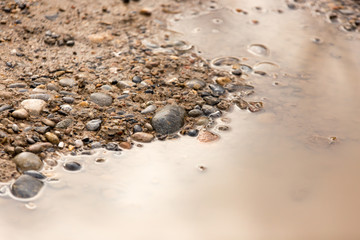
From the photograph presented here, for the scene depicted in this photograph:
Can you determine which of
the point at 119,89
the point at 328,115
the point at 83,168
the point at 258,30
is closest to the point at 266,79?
→ the point at 328,115

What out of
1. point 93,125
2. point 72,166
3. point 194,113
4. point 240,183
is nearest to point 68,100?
point 93,125

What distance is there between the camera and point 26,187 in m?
2.13

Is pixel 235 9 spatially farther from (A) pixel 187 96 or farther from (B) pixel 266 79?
(A) pixel 187 96

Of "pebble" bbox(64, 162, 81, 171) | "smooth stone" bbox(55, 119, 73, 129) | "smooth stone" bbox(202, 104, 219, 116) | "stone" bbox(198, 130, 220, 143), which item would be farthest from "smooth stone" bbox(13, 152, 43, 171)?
"smooth stone" bbox(202, 104, 219, 116)

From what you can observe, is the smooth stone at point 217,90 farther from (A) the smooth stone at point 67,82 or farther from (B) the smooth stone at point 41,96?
(B) the smooth stone at point 41,96

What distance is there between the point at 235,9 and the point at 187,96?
5.12 ft

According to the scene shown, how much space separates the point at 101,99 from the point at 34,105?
A: 1.35ft

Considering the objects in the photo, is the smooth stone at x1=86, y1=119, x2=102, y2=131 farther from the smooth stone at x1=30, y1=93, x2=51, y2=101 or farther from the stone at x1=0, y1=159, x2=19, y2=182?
the stone at x1=0, y1=159, x2=19, y2=182

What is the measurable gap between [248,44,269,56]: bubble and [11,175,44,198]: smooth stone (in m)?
2.00

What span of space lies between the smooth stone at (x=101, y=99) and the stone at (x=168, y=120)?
34cm

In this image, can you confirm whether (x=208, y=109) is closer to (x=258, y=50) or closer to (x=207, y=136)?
(x=207, y=136)

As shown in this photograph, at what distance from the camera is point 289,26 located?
377 centimetres

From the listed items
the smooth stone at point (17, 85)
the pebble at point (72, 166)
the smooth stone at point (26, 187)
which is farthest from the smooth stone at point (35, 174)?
the smooth stone at point (17, 85)

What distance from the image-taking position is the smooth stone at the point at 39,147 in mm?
2322
